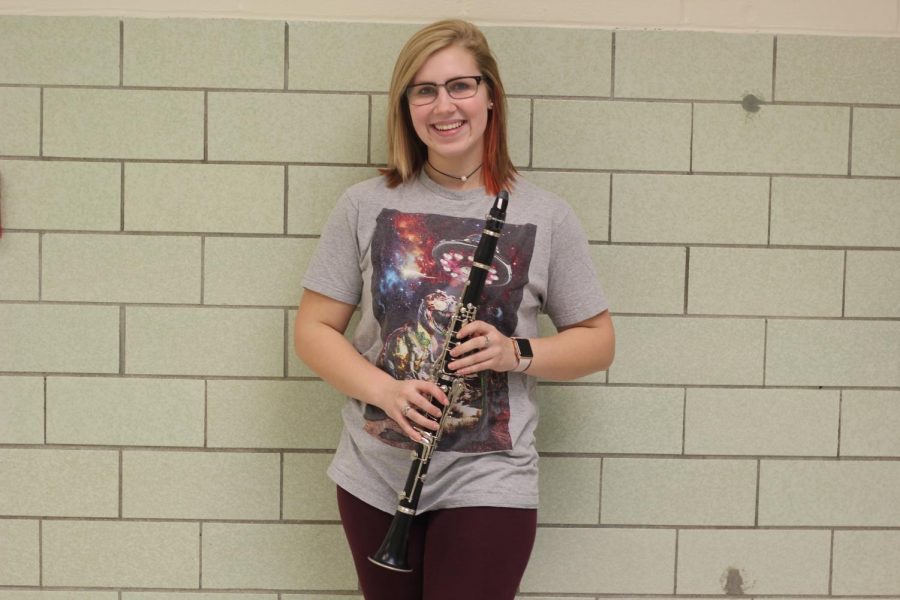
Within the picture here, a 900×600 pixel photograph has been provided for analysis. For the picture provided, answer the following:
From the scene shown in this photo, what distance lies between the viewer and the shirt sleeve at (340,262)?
4.71 feet

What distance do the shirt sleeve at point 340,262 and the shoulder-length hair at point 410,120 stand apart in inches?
3.8

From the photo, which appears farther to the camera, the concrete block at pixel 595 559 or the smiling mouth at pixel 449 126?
the concrete block at pixel 595 559

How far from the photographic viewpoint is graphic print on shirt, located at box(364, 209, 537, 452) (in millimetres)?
1347

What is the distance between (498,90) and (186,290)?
0.74m

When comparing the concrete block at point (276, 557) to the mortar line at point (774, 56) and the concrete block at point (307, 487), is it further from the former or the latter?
the mortar line at point (774, 56)

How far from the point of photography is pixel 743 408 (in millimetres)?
1737

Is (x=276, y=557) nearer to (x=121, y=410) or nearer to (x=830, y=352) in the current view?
(x=121, y=410)

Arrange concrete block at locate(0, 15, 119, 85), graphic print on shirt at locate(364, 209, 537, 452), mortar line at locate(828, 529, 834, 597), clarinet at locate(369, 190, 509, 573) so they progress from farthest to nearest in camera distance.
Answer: mortar line at locate(828, 529, 834, 597) → concrete block at locate(0, 15, 119, 85) → graphic print on shirt at locate(364, 209, 537, 452) → clarinet at locate(369, 190, 509, 573)

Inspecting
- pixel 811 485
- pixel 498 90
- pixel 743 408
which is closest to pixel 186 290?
pixel 498 90

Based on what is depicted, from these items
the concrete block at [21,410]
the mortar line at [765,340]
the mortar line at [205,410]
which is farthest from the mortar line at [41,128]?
the mortar line at [765,340]

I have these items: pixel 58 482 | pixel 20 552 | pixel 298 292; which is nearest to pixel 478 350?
pixel 298 292

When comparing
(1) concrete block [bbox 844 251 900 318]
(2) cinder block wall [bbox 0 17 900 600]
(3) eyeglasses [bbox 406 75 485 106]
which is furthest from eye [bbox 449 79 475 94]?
(1) concrete block [bbox 844 251 900 318]

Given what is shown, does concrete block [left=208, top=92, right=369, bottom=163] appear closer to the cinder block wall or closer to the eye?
the cinder block wall

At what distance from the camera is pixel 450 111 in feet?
4.48
